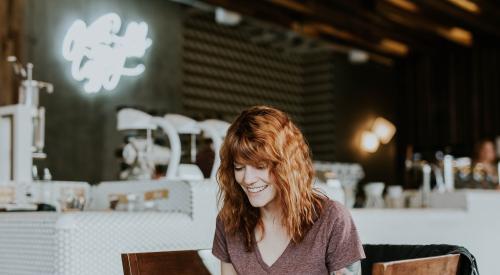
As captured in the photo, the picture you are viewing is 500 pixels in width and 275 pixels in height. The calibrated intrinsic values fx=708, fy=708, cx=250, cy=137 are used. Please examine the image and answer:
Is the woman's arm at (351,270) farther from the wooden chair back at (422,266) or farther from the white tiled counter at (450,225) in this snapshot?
Answer: the white tiled counter at (450,225)

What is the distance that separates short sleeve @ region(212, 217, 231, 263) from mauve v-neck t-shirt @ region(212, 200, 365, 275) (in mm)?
90

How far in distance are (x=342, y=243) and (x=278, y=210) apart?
25cm

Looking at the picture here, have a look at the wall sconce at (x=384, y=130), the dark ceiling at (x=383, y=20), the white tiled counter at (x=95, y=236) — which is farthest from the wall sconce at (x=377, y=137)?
the white tiled counter at (x=95, y=236)

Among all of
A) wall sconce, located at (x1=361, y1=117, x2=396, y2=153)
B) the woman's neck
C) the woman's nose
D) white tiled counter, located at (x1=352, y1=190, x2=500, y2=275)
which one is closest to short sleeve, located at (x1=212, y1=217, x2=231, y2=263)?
the woman's neck

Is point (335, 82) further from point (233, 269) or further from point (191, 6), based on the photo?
point (233, 269)

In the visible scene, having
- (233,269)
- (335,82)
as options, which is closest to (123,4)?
(335,82)

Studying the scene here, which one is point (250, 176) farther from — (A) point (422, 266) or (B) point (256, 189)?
(A) point (422, 266)

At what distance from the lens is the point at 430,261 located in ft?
6.01

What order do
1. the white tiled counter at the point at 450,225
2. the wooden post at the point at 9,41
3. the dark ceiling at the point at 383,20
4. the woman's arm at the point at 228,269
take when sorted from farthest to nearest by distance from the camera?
the dark ceiling at the point at 383,20 < the wooden post at the point at 9,41 < the white tiled counter at the point at 450,225 < the woman's arm at the point at 228,269

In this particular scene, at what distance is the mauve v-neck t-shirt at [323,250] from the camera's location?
A: 6.45ft

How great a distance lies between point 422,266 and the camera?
5.92 feet

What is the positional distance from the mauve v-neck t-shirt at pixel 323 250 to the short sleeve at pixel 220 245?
Result: 0.30 feet

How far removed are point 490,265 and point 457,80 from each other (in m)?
5.86

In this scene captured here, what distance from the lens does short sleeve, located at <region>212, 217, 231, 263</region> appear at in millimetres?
2125
